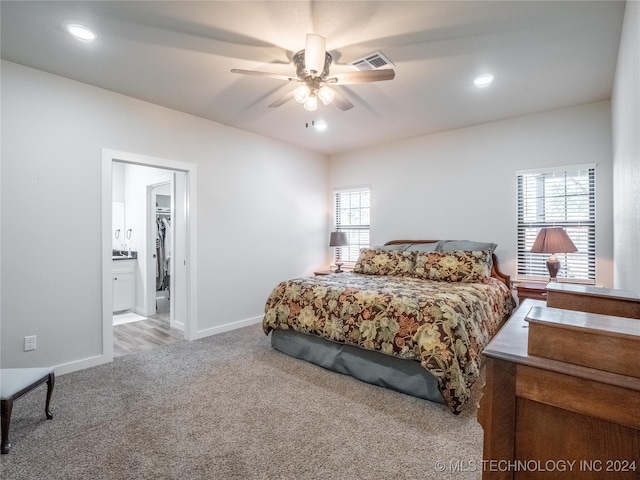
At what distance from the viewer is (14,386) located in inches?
71.3

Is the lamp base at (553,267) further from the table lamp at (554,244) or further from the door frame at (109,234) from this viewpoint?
the door frame at (109,234)

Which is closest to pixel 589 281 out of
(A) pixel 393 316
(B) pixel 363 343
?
(A) pixel 393 316

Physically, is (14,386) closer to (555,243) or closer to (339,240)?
(339,240)

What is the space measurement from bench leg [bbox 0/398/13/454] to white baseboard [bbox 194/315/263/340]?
1.99m

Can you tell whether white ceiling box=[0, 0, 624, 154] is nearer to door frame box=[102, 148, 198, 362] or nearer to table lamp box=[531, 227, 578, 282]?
door frame box=[102, 148, 198, 362]

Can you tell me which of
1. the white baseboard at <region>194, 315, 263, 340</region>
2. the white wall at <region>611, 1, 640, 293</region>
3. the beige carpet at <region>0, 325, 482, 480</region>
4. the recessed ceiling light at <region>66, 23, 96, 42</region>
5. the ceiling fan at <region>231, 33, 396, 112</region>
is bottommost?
the beige carpet at <region>0, 325, 482, 480</region>

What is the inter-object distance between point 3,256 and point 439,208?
4.76 meters

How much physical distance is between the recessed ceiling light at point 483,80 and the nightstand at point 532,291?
2145mm

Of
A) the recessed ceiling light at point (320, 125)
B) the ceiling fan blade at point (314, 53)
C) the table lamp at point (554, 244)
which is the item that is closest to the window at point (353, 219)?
the recessed ceiling light at point (320, 125)

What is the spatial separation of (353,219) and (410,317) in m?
3.27

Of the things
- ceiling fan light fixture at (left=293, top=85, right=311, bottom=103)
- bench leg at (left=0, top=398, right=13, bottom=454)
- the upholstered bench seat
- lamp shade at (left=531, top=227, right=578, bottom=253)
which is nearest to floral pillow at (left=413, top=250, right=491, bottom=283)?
lamp shade at (left=531, top=227, right=578, bottom=253)

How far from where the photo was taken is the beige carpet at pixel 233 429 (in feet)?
5.49

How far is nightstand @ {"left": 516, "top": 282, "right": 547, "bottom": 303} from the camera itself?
3273 millimetres

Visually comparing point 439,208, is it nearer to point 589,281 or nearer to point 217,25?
point 589,281
